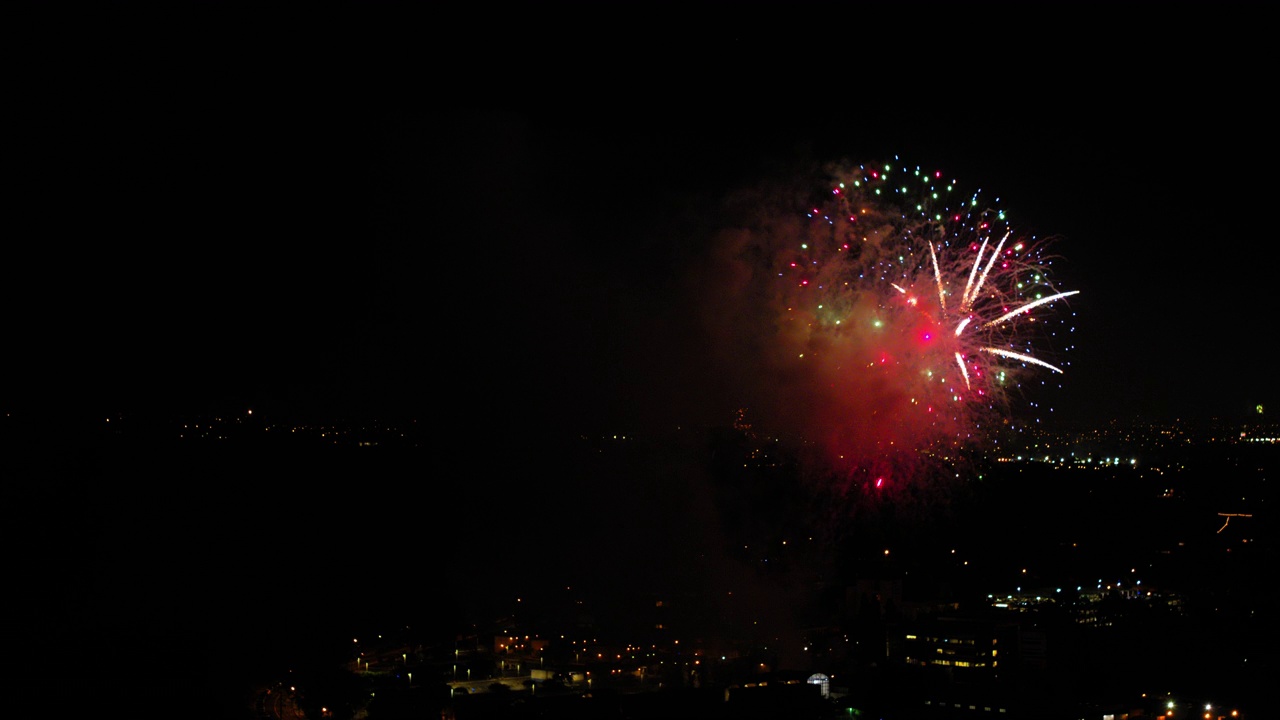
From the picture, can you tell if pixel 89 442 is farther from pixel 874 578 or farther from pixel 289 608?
pixel 874 578

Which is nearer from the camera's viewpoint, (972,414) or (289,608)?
(972,414)

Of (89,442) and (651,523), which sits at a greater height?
(89,442)

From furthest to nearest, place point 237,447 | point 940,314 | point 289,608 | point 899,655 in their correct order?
point 237,447, point 289,608, point 899,655, point 940,314

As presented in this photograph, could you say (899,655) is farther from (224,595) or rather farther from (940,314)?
(224,595)

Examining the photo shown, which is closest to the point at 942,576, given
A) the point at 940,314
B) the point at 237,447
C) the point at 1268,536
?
the point at 1268,536

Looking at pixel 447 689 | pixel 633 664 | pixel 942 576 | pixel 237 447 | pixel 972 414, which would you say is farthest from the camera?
pixel 237 447

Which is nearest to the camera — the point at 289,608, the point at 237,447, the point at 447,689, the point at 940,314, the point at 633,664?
the point at 940,314

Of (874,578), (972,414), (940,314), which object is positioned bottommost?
(874,578)

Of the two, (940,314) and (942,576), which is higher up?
(940,314)

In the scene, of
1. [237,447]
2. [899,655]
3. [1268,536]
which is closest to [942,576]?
[899,655]
